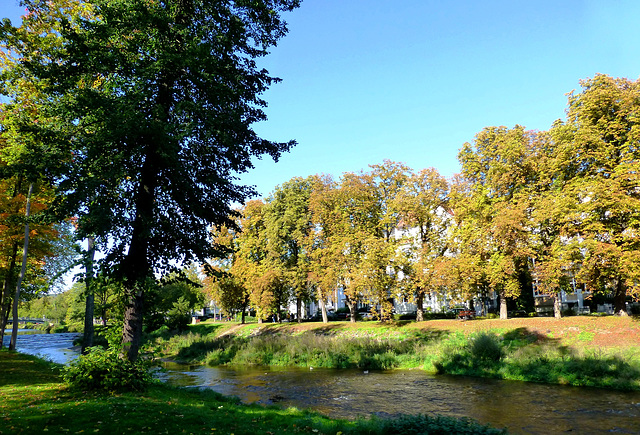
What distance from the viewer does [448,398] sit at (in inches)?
630

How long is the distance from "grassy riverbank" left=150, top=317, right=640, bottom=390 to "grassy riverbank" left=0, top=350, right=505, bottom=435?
306 centimetres

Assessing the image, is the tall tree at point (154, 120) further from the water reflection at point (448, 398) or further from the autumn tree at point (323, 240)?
the autumn tree at point (323, 240)

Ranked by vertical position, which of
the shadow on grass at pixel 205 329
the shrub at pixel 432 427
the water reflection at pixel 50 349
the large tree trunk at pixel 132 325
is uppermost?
the large tree trunk at pixel 132 325

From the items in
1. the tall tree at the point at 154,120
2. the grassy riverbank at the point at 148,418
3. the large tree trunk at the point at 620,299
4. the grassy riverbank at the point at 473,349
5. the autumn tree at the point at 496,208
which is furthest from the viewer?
the autumn tree at the point at 496,208

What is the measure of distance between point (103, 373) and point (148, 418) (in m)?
3.98

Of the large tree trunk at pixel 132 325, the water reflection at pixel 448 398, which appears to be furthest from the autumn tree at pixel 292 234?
the large tree trunk at pixel 132 325

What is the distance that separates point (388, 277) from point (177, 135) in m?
24.7

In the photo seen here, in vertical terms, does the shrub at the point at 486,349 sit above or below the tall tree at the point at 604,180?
below

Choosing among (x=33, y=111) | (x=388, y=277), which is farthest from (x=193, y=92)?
(x=388, y=277)

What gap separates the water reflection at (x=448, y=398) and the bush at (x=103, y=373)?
6.48 m

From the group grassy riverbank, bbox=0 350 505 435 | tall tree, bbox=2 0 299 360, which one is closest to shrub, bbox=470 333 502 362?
grassy riverbank, bbox=0 350 505 435

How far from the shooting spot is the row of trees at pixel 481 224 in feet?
77.8

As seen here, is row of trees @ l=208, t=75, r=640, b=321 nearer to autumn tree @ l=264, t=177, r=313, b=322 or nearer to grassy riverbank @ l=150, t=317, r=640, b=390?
autumn tree @ l=264, t=177, r=313, b=322

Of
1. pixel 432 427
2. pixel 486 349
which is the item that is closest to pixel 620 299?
pixel 486 349
